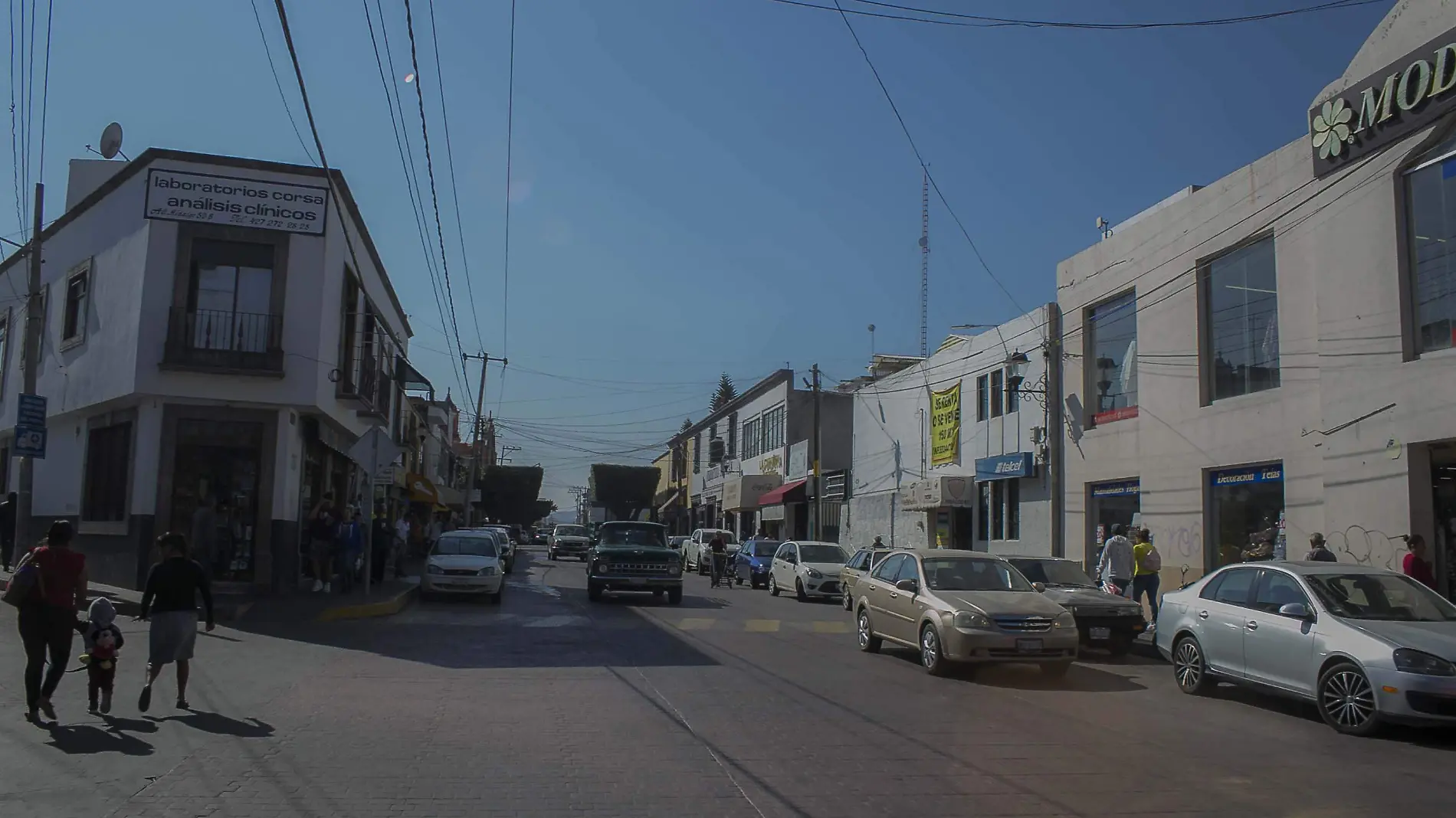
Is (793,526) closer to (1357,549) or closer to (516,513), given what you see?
(516,513)

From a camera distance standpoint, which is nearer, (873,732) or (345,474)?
(873,732)

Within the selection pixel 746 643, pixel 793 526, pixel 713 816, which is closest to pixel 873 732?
pixel 713 816

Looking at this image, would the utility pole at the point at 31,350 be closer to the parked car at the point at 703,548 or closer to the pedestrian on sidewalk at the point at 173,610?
the pedestrian on sidewalk at the point at 173,610

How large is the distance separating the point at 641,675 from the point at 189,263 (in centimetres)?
1342

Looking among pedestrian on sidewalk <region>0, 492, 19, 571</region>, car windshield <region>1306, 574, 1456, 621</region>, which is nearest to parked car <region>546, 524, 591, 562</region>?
pedestrian on sidewalk <region>0, 492, 19, 571</region>

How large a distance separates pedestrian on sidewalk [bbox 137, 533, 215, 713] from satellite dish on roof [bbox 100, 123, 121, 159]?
18.7 metres

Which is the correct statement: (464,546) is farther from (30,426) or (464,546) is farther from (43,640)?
(43,640)

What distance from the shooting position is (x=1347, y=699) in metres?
9.59

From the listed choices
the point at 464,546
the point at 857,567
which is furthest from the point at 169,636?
the point at 857,567

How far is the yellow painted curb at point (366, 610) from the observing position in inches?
695

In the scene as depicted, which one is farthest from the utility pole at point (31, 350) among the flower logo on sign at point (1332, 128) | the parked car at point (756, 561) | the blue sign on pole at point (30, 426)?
the flower logo on sign at point (1332, 128)

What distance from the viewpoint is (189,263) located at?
20.4m

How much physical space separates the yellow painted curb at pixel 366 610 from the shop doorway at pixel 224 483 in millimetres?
3353

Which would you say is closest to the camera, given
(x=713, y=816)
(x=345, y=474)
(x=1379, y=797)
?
(x=713, y=816)
